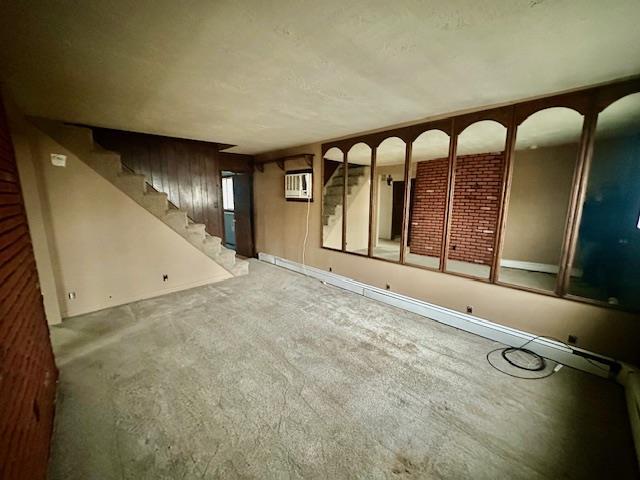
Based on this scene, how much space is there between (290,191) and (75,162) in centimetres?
328

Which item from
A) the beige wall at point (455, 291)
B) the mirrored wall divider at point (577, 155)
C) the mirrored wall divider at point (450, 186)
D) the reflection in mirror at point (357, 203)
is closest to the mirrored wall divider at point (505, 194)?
the mirrored wall divider at point (577, 155)

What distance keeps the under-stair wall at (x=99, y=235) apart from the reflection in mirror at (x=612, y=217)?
Answer: 6.11 meters

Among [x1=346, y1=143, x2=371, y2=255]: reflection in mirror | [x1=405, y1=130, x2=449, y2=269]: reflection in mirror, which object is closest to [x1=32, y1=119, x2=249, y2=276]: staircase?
[x1=346, y1=143, x2=371, y2=255]: reflection in mirror

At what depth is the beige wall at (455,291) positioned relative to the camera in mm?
2295

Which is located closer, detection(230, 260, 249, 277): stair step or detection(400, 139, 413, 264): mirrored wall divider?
detection(400, 139, 413, 264): mirrored wall divider

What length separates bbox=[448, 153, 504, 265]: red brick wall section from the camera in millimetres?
5195

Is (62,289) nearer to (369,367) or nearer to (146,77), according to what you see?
(146,77)

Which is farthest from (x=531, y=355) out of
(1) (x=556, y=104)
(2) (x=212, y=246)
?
(2) (x=212, y=246)

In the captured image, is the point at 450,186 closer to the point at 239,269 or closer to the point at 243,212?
the point at 239,269

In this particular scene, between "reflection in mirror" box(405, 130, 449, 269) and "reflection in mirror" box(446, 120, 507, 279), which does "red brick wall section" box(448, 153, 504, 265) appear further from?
"reflection in mirror" box(405, 130, 449, 269)

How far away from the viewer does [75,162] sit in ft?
11.0

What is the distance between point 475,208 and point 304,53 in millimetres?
5103

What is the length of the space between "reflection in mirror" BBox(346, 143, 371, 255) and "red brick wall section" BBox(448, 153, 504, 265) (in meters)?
2.04

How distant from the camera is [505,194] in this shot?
2.85 m
